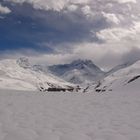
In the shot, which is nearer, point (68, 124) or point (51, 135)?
point (51, 135)

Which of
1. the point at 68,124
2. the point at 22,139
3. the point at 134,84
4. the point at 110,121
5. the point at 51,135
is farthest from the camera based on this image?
the point at 134,84

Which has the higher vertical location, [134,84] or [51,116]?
[134,84]

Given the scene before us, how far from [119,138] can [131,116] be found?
423cm

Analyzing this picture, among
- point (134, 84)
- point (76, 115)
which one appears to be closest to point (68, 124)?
point (76, 115)

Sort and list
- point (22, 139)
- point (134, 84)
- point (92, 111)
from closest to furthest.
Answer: point (22, 139) → point (92, 111) → point (134, 84)

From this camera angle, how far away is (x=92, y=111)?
14.7 meters

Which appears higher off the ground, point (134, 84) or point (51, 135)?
point (134, 84)

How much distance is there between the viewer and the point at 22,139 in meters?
8.45

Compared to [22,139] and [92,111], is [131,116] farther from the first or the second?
[22,139]

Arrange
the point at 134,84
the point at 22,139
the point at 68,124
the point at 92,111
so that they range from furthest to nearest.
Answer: the point at 134,84
the point at 92,111
the point at 68,124
the point at 22,139

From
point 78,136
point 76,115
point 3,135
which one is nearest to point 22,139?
point 3,135

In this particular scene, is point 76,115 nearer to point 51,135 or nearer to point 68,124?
point 68,124

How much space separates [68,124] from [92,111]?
390 cm

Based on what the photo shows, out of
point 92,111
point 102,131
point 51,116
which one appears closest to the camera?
point 102,131
